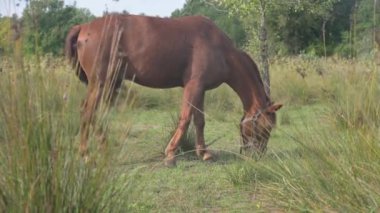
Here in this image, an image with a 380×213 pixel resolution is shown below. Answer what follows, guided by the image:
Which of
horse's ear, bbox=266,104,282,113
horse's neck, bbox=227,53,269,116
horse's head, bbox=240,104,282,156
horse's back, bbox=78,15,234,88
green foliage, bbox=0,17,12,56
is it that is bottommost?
horse's head, bbox=240,104,282,156

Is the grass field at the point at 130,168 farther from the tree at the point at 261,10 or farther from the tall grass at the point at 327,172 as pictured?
the tree at the point at 261,10

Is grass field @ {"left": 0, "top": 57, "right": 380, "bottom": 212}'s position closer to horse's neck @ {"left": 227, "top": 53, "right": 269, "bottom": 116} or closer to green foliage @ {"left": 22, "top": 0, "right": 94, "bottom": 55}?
green foliage @ {"left": 22, "top": 0, "right": 94, "bottom": 55}

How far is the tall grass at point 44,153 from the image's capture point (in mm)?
3572

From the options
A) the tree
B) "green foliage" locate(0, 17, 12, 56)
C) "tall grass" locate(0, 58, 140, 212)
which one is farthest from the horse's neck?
the tree

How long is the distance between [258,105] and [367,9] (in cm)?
258

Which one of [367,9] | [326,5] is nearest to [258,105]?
[367,9]

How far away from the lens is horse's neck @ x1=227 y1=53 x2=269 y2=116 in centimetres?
873

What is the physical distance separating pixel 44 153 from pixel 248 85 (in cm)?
545

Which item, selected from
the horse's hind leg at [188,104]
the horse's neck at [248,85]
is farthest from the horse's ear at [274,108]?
the horse's hind leg at [188,104]

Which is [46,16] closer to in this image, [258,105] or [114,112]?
[114,112]

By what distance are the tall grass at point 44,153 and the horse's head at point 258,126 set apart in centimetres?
377

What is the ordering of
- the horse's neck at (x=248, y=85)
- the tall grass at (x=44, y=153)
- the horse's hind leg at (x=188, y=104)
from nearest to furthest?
the tall grass at (x=44, y=153), the horse's hind leg at (x=188, y=104), the horse's neck at (x=248, y=85)

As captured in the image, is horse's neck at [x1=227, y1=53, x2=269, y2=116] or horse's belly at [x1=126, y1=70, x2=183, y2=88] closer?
horse's belly at [x1=126, y1=70, x2=183, y2=88]

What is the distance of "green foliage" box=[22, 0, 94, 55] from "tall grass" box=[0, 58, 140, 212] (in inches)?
6.8
